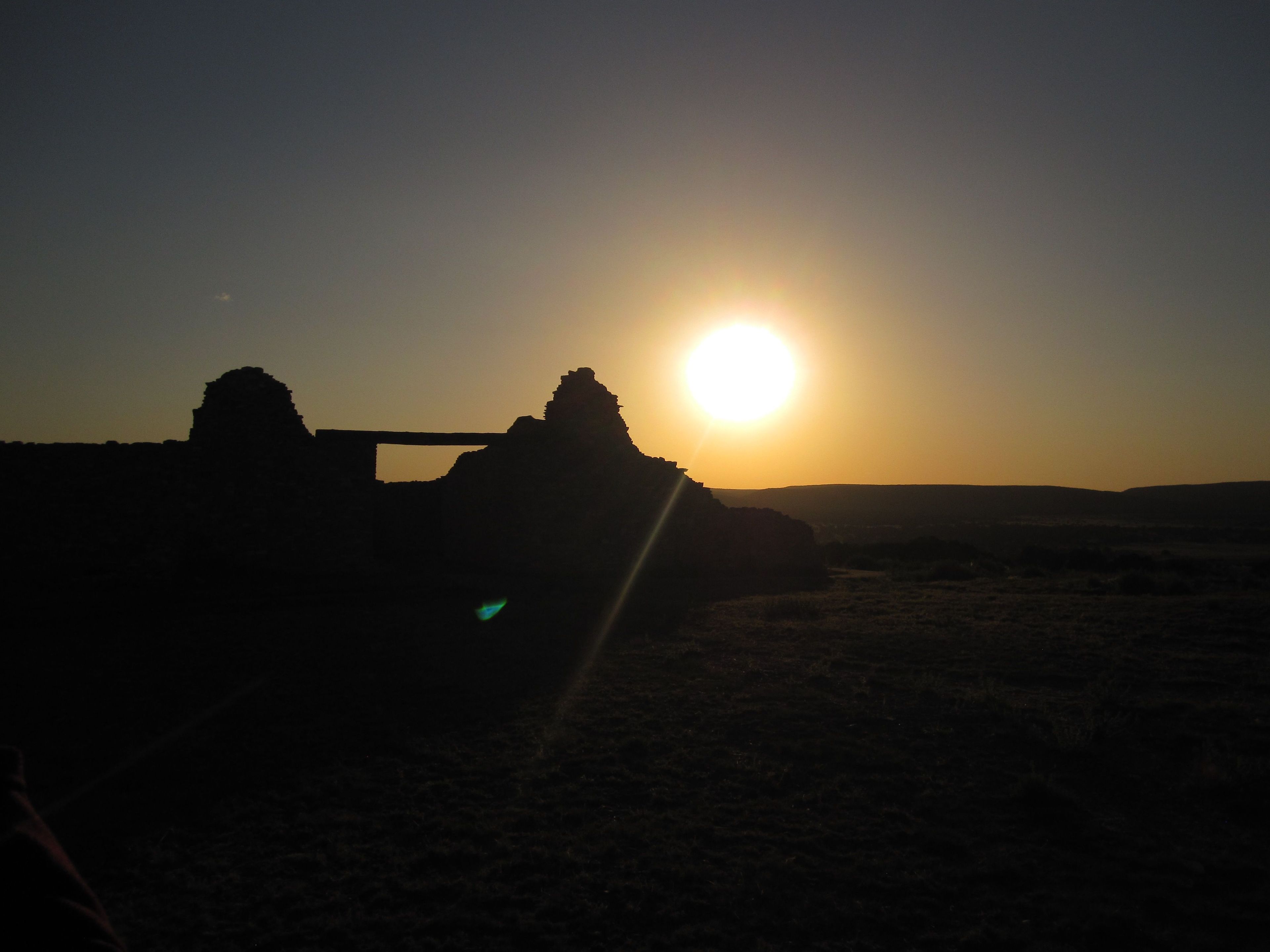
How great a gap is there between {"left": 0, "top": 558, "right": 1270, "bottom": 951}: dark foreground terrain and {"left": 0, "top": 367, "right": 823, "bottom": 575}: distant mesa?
420 cm

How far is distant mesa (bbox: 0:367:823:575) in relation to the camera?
50.2ft

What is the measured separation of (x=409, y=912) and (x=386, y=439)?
49.0 feet

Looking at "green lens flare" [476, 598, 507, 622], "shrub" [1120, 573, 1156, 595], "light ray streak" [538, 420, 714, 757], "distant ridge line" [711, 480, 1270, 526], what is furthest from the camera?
"distant ridge line" [711, 480, 1270, 526]

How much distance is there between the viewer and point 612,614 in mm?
14492

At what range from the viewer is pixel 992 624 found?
44.1ft

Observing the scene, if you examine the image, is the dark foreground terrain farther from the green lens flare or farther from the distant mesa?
the distant mesa

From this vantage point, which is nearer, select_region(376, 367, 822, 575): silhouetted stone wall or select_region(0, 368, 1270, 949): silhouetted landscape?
select_region(0, 368, 1270, 949): silhouetted landscape

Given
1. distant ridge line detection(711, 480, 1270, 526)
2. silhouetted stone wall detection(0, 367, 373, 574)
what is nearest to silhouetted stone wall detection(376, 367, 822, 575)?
silhouetted stone wall detection(0, 367, 373, 574)

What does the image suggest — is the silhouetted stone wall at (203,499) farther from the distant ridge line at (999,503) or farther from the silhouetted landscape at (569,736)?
the distant ridge line at (999,503)

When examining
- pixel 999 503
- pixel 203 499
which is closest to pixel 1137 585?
pixel 203 499

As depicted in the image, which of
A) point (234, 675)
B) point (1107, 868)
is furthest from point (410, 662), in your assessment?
point (1107, 868)

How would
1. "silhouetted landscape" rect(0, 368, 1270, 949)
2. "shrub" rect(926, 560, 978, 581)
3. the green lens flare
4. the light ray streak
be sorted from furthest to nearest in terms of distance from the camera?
"shrub" rect(926, 560, 978, 581)
the green lens flare
the light ray streak
"silhouetted landscape" rect(0, 368, 1270, 949)

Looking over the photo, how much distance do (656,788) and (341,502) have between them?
13375 millimetres

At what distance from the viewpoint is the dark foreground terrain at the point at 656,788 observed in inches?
172
